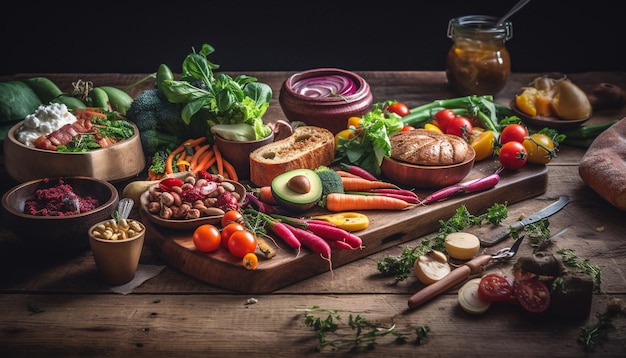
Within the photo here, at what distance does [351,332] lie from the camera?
2.84 metres

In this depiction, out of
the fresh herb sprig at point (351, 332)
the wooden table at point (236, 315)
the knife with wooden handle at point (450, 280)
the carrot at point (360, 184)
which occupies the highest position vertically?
the carrot at point (360, 184)

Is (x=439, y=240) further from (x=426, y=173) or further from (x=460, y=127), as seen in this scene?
(x=460, y=127)

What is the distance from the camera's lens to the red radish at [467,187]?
3682 mm

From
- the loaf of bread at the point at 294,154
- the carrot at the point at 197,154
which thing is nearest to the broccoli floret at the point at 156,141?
the carrot at the point at 197,154

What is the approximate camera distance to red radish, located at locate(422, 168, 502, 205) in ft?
12.1

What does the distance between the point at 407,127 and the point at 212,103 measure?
1.15m

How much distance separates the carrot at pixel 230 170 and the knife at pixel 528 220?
1.39m

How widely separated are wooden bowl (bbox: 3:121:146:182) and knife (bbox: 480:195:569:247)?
190 cm

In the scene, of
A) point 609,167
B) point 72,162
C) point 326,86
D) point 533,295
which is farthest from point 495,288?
point 72,162

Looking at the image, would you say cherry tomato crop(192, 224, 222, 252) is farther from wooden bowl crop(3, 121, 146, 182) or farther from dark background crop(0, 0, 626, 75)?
dark background crop(0, 0, 626, 75)

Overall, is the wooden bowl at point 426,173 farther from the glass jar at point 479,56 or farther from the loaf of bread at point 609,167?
the glass jar at point 479,56

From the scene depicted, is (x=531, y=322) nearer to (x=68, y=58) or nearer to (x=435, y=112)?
(x=435, y=112)

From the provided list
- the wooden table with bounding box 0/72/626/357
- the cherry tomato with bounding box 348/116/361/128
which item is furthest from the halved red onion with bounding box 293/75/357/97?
the wooden table with bounding box 0/72/626/357

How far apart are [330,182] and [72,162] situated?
130 centimetres
